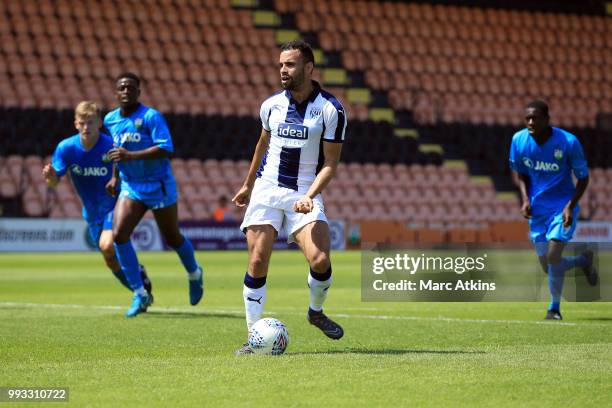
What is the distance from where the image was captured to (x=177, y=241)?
39.3ft

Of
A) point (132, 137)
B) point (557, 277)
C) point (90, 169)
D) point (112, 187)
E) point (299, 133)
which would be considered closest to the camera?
point (299, 133)

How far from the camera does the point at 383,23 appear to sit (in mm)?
38844

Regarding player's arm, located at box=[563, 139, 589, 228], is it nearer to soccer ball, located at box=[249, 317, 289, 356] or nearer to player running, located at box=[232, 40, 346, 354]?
player running, located at box=[232, 40, 346, 354]

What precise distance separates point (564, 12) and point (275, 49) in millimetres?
13043

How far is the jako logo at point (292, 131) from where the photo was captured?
8039 millimetres

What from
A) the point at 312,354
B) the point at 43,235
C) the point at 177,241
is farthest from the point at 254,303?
the point at 43,235

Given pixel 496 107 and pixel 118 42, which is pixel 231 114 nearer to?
pixel 118 42

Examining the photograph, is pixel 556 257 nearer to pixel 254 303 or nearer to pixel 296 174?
pixel 296 174

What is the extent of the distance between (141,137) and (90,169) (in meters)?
1.06

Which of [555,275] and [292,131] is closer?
[292,131]

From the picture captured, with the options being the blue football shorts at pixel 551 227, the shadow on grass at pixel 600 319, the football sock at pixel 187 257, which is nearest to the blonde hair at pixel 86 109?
the football sock at pixel 187 257

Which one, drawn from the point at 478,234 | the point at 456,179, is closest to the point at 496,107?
the point at 456,179

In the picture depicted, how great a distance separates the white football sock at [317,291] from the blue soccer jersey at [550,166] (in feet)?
13.8

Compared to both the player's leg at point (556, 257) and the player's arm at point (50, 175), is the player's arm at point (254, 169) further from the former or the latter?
the player's leg at point (556, 257)
